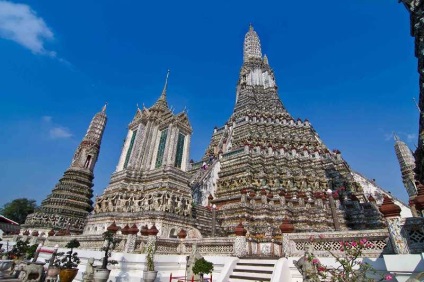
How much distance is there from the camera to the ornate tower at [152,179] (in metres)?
16.3

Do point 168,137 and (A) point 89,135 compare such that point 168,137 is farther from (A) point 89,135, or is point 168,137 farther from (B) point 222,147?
(A) point 89,135

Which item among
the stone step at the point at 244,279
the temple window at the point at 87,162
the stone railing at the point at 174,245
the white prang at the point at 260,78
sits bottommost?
the stone step at the point at 244,279

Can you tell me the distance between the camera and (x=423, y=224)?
6004 millimetres

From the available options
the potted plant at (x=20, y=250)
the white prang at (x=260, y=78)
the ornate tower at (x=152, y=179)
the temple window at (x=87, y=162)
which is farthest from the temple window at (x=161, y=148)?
the white prang at (x=260, y=78)

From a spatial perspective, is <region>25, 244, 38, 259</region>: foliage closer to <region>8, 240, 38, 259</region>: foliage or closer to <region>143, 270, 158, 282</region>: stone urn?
<region>8, 240, 38, 259</region>: foliage

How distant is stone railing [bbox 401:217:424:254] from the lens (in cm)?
598

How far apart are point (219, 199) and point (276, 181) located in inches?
255

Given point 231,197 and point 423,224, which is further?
point 231,197

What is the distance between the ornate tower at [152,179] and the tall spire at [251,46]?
4036 centimetres

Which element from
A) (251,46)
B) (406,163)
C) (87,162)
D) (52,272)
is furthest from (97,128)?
(406,163)

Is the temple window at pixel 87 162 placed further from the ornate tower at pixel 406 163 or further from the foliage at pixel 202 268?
the ornate tower at pixel 406 163

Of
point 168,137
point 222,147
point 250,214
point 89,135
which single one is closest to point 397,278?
point 250,214

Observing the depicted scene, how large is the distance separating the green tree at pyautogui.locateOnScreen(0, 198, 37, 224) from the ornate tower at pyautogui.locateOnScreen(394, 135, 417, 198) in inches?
2930

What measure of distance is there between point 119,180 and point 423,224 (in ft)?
60.7
